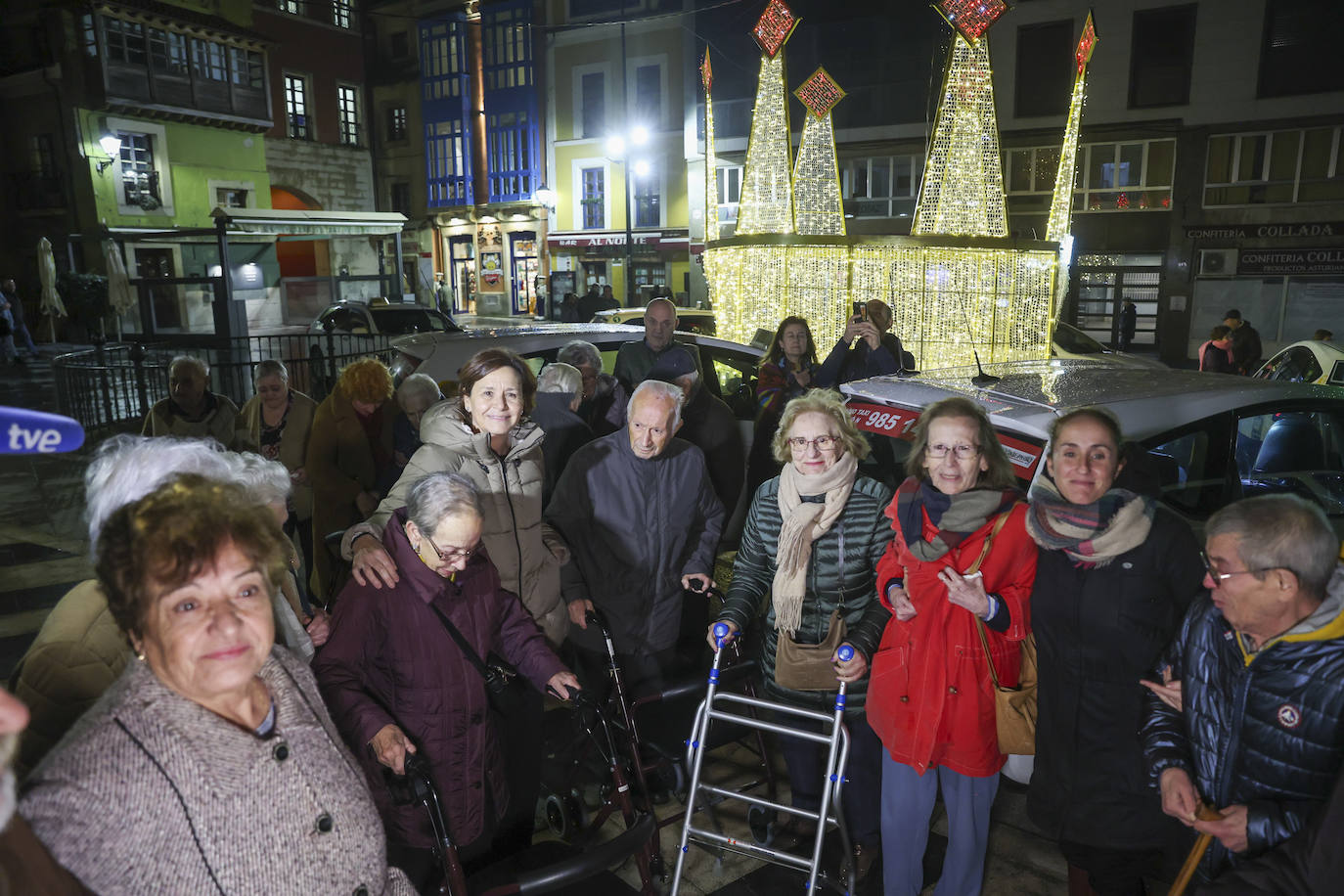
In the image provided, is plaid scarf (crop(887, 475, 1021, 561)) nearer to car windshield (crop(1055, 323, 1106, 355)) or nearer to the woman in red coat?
the woman in red coat

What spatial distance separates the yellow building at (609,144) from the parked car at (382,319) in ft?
43.4

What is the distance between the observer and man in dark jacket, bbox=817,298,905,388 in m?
6.38

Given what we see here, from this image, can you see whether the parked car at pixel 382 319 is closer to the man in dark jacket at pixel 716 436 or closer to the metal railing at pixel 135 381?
the metal railing at pixel 135 381

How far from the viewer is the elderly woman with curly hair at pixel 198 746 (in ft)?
4.80

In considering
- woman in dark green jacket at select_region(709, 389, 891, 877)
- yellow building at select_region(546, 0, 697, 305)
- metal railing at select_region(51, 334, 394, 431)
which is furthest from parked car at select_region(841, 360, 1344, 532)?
yellow building at select_region(546, 0, 697, 305)

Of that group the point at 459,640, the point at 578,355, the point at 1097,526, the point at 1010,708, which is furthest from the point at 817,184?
the point at 459,640

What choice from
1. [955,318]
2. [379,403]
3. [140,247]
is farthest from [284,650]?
[140,247]

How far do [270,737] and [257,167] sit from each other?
112 ft

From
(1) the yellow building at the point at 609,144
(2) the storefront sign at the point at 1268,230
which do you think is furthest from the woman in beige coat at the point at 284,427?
(2) the storefront sign at the point at 1268,230

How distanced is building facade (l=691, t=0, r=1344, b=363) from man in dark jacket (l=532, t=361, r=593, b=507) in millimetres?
19759

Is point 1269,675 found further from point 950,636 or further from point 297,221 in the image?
point 297,221

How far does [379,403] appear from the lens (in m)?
5.41

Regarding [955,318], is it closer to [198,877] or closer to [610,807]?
[610,807]

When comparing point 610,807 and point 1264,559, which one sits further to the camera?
point 610,807
